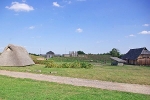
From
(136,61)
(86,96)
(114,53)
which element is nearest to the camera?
(86,96)

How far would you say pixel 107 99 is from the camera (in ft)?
31.0

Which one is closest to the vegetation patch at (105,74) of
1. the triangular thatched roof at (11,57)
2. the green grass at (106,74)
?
the green grass at (106,74)

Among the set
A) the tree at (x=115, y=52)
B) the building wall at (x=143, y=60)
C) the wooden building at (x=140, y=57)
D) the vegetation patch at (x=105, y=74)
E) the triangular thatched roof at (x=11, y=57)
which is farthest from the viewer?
the tree at (x=115, y=52)

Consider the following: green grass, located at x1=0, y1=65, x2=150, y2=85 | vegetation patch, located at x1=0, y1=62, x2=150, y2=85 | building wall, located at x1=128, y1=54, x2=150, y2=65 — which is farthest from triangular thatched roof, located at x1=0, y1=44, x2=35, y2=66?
building wall, located at x1=128, y1=54, x2=150, y2=65

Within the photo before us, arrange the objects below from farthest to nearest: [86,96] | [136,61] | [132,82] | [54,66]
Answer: [136,61]
[54,66]
[132,82]
[86,96]

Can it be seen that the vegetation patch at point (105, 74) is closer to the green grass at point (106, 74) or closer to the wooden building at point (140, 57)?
the green grass at point (106, 74)

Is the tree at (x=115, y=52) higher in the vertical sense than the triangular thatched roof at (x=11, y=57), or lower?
higher

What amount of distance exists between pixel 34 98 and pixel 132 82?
9.32m

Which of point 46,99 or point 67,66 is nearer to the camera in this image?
point 46,99

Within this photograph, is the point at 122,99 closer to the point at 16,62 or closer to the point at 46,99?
the point at 46,99

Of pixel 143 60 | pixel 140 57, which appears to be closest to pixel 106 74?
pixel 143 60

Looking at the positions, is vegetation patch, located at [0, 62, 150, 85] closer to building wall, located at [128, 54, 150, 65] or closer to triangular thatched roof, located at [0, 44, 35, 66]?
triangular thatched roof, located at [0, 44, 35, 66]

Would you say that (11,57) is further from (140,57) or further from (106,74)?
(140,57)

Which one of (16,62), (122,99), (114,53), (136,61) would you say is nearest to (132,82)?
(122,99)
